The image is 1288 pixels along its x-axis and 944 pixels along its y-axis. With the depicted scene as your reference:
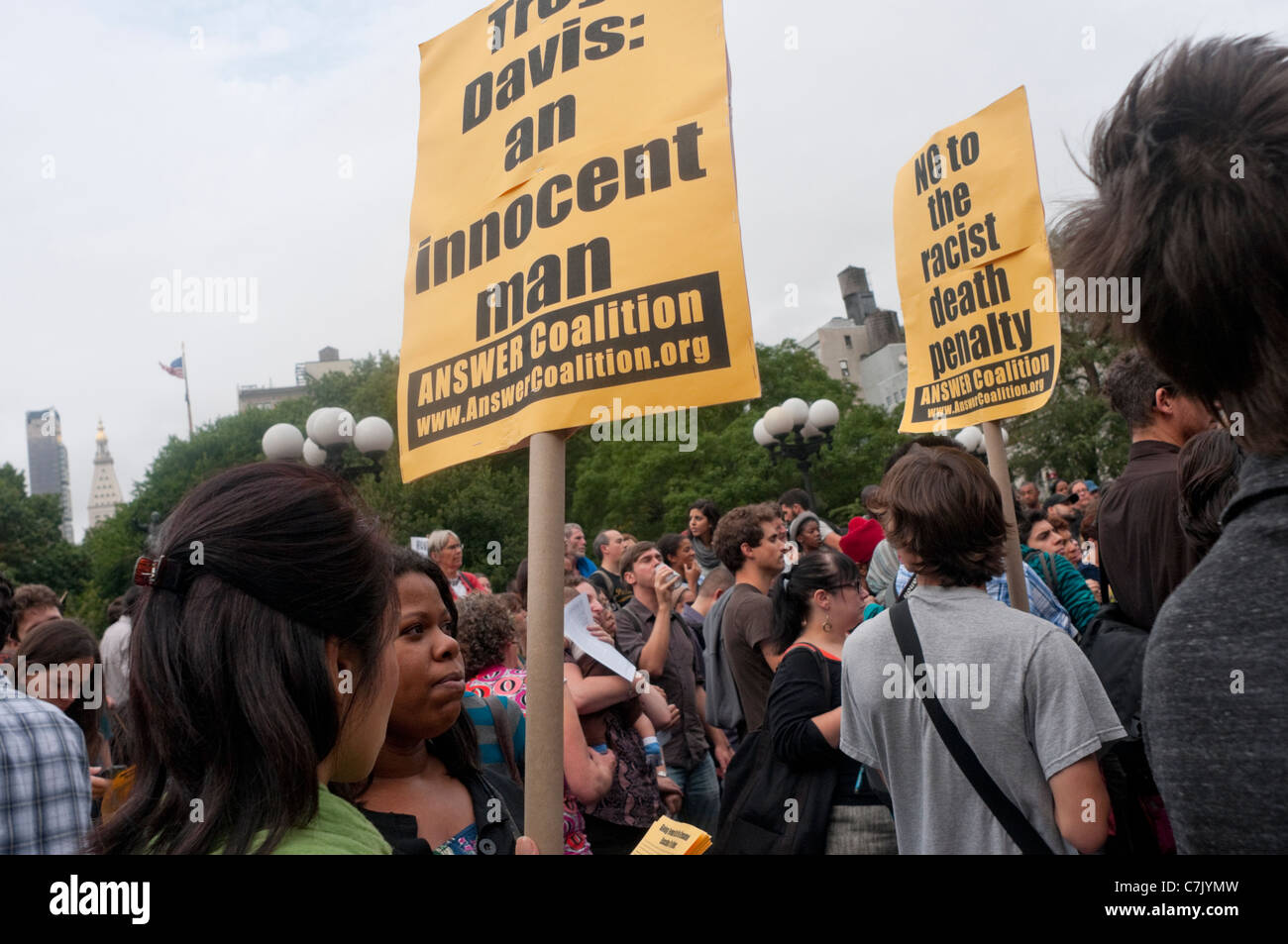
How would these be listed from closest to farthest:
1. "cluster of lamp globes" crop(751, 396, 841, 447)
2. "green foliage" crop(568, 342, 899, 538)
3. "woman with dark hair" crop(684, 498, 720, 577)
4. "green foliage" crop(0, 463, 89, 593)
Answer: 1. "woman with dark hair" crop(684, 498, 720, 577)
2. "cluster of lamp globes" crop(751, 396, 841, 447)
3. "green foliage" crop(568, 342, 899, 538)
4. "green foliage" crop(0, 463, 89, 593)

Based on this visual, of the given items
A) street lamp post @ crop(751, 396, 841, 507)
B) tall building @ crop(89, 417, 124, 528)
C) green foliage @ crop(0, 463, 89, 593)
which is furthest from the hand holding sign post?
tall building @ crop(89, 417, 124, 528)

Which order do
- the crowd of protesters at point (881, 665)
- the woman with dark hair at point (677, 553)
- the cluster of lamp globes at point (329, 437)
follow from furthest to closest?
the cluster of lamp globes at point (329, 437)
the woman with dark hair at point (677, 553)
the crowd of protesters at point (881, 665)

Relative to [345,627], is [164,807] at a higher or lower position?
lower

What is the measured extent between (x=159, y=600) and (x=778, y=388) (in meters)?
40.5

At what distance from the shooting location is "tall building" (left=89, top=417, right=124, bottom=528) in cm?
17725

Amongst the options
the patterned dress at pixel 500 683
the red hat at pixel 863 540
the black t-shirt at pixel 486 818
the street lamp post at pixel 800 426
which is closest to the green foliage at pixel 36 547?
the street lamp post at pixel 800 426

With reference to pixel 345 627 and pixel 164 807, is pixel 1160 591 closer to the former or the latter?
pixel 345 627

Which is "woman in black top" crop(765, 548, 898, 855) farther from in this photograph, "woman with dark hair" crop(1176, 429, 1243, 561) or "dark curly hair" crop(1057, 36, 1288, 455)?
"dark curly hair" crop(1057, 36, 1288, 455)

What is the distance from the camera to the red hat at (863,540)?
505 centimetres

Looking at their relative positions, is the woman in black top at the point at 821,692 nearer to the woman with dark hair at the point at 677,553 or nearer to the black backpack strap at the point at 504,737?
the black backpack strap at the point at 504,737

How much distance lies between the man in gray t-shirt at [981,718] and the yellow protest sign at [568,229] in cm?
81

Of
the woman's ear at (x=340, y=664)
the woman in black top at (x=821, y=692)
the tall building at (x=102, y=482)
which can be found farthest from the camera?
the tall building at (x=102, y=482)
